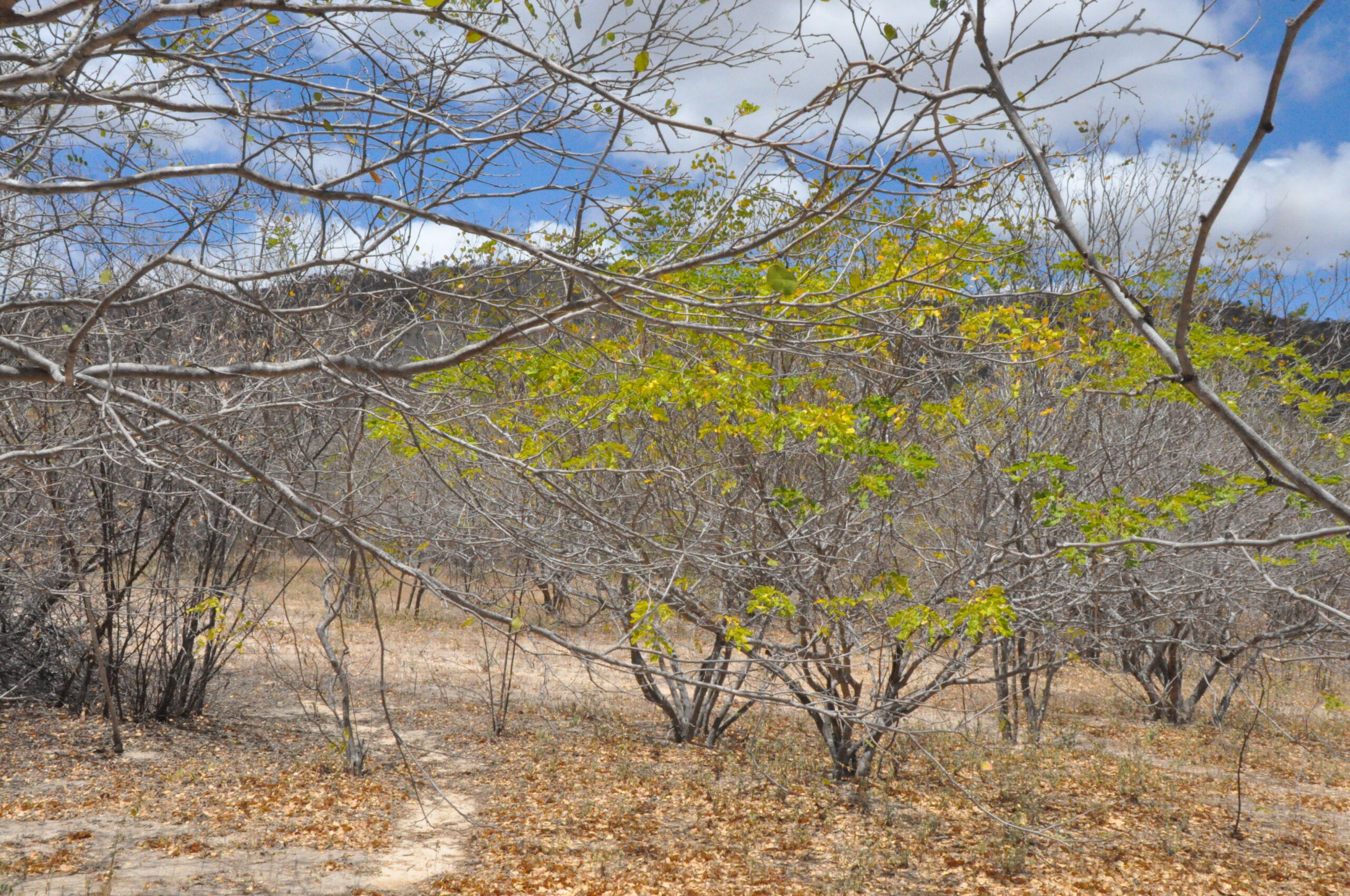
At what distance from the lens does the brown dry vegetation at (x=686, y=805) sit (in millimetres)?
5855

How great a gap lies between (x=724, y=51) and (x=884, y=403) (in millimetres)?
2890

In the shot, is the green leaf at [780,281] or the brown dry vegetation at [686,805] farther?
the brown dry vegetation at [686,805]

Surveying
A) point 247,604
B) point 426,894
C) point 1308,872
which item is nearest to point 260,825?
point 426,894

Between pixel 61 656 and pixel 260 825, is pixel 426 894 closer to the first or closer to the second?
pixel 260 825

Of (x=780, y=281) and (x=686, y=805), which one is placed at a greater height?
(x=780, y=281)

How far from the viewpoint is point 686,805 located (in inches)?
286

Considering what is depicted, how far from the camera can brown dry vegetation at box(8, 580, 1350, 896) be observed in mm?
5855

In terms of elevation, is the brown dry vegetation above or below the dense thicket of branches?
below

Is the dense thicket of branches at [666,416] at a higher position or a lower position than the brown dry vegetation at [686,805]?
higher

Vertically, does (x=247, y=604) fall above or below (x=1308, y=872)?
above

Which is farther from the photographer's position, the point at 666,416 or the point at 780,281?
the point at 666,416

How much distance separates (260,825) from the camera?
20.6ft

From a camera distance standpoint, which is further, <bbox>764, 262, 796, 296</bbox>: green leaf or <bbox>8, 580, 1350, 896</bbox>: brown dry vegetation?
<bbox>8, 580, 1350, 896</bbox>: brown dry vegetation

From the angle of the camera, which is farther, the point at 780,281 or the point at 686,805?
the point at 686,805
